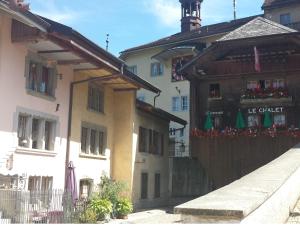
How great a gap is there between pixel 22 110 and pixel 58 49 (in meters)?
2.85

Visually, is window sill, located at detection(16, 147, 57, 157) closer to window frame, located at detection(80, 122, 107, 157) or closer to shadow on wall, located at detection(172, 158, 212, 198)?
window frame, located at detection(80, 122, 107, 157)

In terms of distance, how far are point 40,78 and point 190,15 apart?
110 ft

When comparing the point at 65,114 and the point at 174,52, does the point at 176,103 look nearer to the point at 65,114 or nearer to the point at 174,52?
the point at 174,52

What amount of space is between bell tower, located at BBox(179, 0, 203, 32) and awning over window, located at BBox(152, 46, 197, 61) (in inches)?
286

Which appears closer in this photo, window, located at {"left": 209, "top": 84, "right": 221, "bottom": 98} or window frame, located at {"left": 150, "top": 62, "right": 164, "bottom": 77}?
window, located at {"left": 209, "top": 84, "right": 221, "bottom": 98}

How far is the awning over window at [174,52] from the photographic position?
4050 cm

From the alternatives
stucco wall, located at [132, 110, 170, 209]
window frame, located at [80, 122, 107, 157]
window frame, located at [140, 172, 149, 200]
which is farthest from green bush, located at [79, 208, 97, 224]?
window frame, located at [140, 172, 149, 200]

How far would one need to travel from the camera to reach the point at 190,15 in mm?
49594

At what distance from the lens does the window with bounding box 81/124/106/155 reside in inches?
867

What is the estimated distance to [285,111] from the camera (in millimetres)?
26219

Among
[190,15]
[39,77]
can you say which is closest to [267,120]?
[39,77]

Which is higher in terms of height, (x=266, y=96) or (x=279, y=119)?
(x=266, y=96)

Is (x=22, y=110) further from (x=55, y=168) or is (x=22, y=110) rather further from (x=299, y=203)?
(x=299, y=203)

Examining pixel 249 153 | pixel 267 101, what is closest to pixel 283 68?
pixel 267 101
